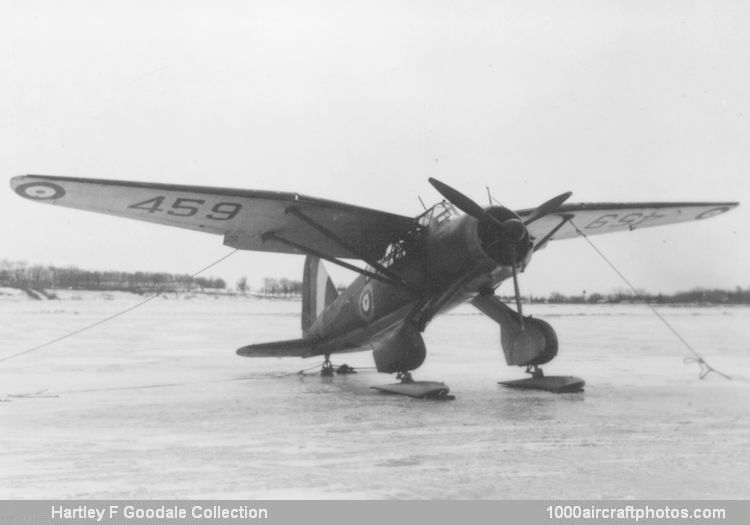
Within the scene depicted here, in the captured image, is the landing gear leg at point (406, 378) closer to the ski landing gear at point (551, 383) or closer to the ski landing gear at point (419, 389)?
the ski landing gear at point (419, 389)

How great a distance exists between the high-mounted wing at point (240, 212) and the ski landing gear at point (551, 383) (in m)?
2.90

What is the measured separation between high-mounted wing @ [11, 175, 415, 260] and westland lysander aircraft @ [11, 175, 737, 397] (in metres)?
0.02

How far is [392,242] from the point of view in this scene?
10.3m

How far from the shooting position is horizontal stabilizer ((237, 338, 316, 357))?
1141cm

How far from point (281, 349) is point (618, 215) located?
6.49 metres

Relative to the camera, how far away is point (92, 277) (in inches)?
2800

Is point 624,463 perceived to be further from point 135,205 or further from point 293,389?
point 135,205

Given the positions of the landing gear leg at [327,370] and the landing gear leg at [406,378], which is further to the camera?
the landing gear leg at [327,370]

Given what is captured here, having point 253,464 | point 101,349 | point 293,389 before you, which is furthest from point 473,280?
point 101,349

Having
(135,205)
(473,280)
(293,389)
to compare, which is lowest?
(293,389)

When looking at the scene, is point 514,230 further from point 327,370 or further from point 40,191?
point 40,191

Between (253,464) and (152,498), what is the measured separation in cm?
95

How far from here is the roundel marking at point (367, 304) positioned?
10500 millimetres

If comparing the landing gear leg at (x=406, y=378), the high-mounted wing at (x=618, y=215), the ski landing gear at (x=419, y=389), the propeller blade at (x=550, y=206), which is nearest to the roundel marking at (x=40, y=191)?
the ski landing gear at (x=419, y=389)
